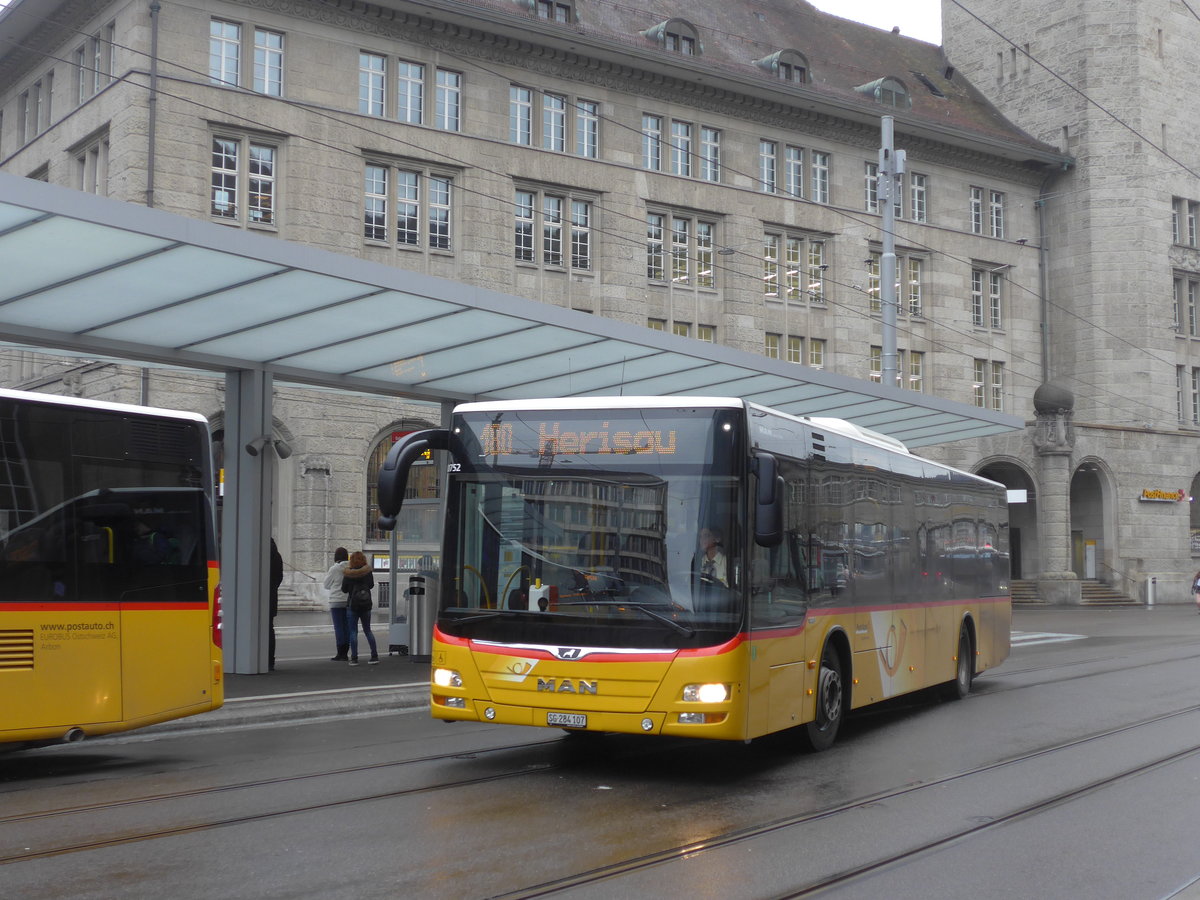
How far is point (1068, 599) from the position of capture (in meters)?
48.3

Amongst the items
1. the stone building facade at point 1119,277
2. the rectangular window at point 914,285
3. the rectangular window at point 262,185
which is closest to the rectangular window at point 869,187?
the rectangular window at point 914,285

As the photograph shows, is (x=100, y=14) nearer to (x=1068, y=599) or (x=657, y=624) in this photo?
(x=657, y=624)

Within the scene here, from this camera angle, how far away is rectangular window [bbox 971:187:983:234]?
51.2m

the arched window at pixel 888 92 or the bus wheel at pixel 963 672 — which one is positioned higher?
the arched window at pixel 888 92

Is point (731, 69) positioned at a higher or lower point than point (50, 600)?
higher

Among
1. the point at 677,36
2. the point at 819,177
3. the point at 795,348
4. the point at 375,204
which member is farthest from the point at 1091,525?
the point at 375,204

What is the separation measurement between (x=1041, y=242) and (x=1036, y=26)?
895cm

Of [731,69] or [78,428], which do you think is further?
[731,69]

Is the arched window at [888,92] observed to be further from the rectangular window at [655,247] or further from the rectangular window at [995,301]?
the rectangular window at [655,247]

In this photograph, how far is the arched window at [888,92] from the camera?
48719 mm

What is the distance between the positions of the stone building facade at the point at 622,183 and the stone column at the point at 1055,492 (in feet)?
0.36

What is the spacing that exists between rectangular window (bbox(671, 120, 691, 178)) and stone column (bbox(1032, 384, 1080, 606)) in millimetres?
15488

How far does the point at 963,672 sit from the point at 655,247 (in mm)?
27200

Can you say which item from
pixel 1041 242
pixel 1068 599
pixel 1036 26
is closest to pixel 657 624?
pixel 1068 599
